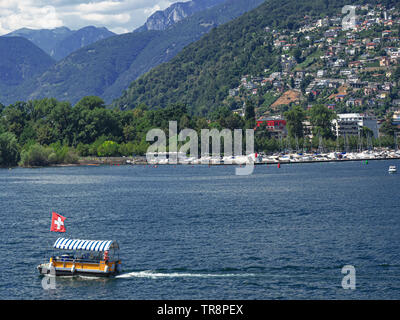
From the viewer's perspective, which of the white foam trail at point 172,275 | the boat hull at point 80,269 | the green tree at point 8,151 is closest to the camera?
the boat hull at point 80,269

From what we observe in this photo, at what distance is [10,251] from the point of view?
4997cm

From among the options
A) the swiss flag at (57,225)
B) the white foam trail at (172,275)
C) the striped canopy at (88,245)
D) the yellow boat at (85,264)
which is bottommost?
the white foam trail at (172,275)

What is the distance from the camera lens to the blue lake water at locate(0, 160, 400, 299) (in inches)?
1500

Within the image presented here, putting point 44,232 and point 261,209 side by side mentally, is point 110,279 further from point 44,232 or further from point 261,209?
point 261,209

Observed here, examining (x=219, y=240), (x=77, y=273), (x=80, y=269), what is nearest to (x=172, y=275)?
(x=80, y=269)

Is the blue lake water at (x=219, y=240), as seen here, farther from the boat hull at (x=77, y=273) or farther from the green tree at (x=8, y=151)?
the green tree at (x=8, y=151)

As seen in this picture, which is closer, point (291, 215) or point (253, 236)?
point (253, 236)

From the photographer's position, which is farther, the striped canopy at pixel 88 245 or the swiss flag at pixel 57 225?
the swiss flag at pixel 57 225

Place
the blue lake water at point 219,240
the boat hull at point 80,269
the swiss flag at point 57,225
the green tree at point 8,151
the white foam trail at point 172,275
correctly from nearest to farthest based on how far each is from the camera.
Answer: the blue lake water at point 219,240
the boat hull at point 80,269
the white foam trail at point 172,275
the swiss flag at point 57,225
the green tree at point 8,151

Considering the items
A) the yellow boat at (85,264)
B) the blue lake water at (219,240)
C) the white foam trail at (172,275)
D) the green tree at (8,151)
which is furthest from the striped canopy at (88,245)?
the green tree at (8,151)

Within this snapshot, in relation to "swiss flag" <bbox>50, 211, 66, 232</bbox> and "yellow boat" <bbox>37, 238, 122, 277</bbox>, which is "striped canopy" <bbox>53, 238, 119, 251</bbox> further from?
"swiss flag" <bbox>50, 211, 66, 232</bbox>

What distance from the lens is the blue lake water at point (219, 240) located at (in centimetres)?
3809
